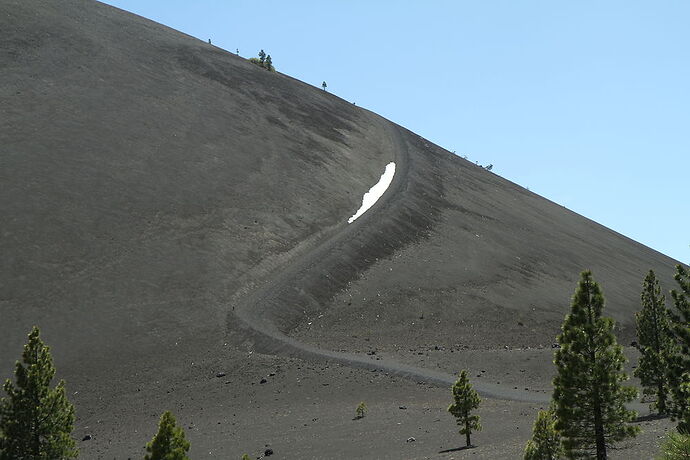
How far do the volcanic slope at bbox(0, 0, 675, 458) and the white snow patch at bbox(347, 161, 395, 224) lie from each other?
1131 mm

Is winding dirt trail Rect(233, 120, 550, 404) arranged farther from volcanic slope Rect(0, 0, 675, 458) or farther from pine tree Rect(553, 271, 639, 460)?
pine tree Rect(553, 271, 639, 460)

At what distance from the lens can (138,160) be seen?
71.0 metres

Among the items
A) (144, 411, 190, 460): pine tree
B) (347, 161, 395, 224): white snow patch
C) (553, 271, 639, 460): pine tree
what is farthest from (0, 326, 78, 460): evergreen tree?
(347, 161, 395, 224): white snow patch

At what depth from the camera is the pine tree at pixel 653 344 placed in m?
35.4

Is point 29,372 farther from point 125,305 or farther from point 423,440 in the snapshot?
point 125,305

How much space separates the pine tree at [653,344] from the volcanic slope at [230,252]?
5992 mm

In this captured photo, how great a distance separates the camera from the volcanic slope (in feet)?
138

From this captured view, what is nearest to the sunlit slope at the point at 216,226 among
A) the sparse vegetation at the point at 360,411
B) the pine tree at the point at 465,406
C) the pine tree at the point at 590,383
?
the sparse vegetation at the point at 360,411

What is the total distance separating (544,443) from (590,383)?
2348 millimetres

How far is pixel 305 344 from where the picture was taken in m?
49.4

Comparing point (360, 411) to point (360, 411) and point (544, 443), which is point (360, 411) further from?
point (544, 443)

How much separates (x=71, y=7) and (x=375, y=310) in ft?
239

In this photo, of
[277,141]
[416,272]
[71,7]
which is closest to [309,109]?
[277,141]

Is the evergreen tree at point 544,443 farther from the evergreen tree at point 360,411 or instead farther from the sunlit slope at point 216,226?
the sunlit slope at point 216,226
